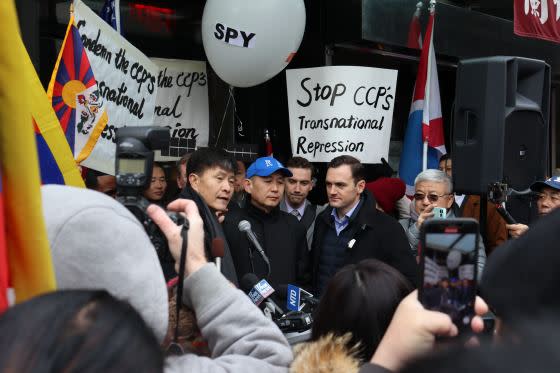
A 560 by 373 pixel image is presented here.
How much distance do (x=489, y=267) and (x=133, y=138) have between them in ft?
3.55

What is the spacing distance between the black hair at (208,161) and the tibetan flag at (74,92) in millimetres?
694

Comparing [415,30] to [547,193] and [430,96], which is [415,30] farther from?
[547,193]

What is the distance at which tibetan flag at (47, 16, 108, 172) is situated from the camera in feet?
15.3

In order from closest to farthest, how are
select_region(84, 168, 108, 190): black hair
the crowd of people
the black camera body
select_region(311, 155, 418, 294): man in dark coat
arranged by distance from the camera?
the crowd of people < the black camera body < select_region(311, 155, 418, 294): man in dark coat < select_region(84, 168, 108, 190): black hair

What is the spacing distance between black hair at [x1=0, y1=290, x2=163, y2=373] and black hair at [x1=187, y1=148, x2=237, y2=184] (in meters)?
3.80

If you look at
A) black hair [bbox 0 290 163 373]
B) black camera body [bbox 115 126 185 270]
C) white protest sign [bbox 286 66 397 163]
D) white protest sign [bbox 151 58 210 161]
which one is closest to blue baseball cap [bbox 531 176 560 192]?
white protest sign [bbox 286 66 397 163]

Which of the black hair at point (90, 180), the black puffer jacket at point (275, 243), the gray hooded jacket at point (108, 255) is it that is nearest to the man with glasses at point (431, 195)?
the black puffer jacket at point (275, 243)

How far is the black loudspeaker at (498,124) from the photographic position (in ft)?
13.5

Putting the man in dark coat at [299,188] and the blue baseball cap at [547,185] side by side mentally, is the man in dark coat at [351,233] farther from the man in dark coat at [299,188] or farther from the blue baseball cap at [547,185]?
the blue baseball cap at [547,185]

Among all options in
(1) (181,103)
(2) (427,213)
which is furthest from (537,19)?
(1) (181,103)

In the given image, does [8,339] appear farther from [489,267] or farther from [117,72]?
[117,72]

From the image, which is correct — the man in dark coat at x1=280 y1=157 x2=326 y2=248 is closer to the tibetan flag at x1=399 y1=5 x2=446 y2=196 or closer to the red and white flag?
the tibetan flag at x1=399 y1=5 x2=446 y2=196

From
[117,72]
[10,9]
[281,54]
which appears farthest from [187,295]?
[281,54]

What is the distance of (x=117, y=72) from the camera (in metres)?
5.29
